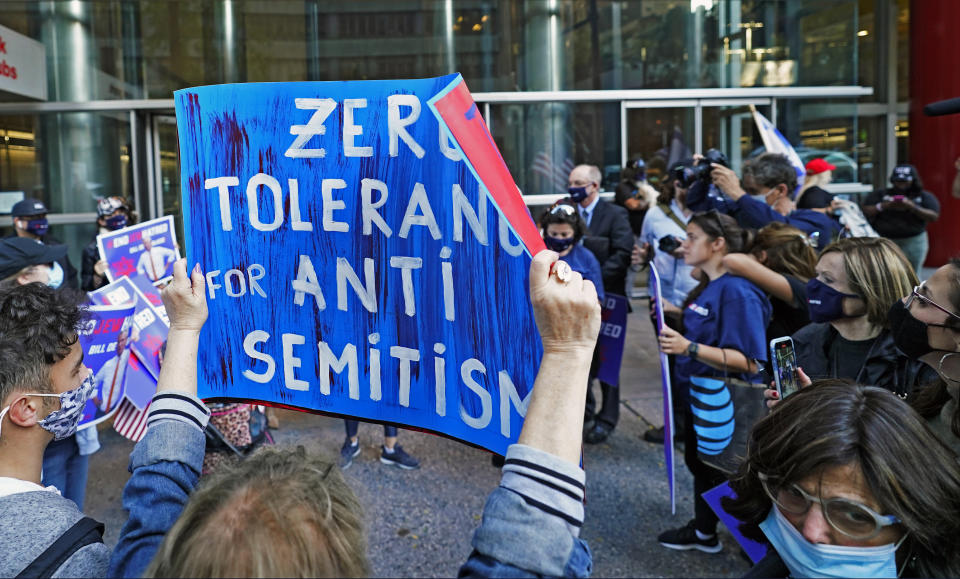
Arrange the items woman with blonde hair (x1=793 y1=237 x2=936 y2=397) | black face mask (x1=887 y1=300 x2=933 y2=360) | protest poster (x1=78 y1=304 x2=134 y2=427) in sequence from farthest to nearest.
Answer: protest poster (x1=78 y1=304 x2=134 y2=427) → woman with blonde hair (x1=793 y1=237 x2=936 y2=397) → black face mask (x1=887 y1=300 x2=933 y2=360)

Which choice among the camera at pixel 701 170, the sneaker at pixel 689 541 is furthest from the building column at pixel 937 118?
the sneaker at pixel 689 541

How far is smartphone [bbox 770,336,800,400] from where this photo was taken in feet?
8.62

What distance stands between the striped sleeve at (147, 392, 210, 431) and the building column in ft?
41.0

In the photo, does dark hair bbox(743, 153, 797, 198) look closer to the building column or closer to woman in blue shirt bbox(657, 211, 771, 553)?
woman in blue shirt bbox(657, 211, 771, 553)

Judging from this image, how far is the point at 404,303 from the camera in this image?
7.20 feet

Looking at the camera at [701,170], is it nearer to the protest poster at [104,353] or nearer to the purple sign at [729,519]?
the purple sign at [729,519]

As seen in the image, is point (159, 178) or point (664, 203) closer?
point (664, 203)

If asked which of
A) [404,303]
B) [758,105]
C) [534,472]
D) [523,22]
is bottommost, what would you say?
[534,472]

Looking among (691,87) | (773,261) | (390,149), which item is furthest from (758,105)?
(390,149)

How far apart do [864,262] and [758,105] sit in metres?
8.72

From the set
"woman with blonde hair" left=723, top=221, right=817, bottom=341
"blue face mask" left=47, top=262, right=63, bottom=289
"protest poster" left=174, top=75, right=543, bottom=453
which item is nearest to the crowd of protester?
"protest poster" left=174, top=75, right=543, bottom=453

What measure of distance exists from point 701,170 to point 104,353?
3.71 meters

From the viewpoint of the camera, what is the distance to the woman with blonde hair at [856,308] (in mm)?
3020

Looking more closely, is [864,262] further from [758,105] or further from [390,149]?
[758,105]
